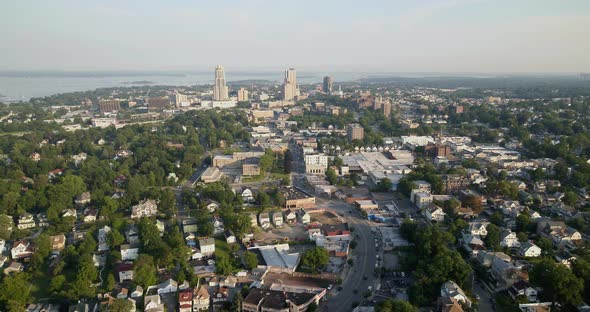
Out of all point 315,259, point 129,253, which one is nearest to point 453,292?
point 315,259

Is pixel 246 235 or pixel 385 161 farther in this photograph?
pixel 385 161

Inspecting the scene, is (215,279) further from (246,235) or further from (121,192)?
(121,192)

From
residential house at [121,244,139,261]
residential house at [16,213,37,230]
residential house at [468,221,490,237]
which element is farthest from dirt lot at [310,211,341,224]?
residential house at [16,213,37,230]

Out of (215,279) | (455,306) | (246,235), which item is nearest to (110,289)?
(215,279)

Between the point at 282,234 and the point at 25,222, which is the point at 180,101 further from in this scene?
the point at 282,234

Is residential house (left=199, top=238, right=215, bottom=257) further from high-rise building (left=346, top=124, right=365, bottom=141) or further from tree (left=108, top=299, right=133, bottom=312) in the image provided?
high-rise building (left=346, top=124, right=365, bottom=141)

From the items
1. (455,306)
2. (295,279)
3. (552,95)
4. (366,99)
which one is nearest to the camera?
(455,306)
